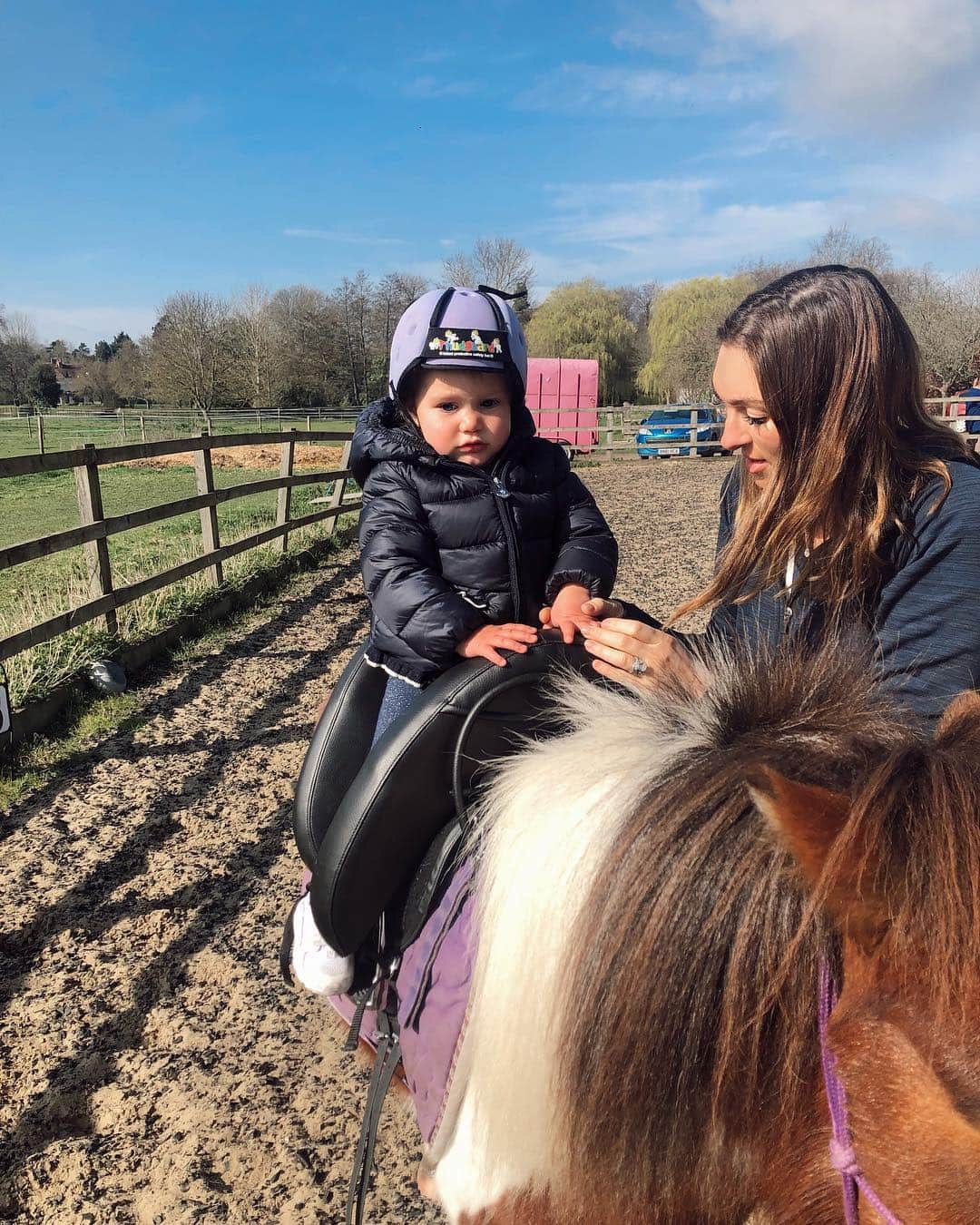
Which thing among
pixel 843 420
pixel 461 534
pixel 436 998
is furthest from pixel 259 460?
pixel 436 998

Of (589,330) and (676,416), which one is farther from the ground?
(589,330)

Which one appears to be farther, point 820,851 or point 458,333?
point 458,333

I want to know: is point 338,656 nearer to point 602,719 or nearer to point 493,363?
point 493,363

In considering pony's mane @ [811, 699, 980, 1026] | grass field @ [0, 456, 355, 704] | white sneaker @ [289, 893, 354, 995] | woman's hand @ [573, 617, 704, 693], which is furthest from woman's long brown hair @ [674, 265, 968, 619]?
grass field @ [0, 456, 355, 704]

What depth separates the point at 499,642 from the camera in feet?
4.57

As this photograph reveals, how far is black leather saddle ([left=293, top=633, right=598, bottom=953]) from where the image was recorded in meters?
1.31

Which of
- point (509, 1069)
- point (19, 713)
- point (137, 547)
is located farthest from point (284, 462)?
point (509, 1069)

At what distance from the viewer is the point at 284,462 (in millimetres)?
8547

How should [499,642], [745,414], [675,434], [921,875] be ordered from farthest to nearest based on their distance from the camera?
[675,434]
[745,414]
[499,642]
[921,875]

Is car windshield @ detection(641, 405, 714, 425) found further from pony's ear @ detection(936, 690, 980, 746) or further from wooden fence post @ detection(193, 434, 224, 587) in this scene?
pony's ear @ detection(936, 690, 980, 746)

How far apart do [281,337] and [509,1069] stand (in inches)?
1870

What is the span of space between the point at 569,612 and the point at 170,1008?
1.97 m

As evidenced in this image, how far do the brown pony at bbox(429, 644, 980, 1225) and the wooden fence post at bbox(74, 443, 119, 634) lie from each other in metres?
4.90

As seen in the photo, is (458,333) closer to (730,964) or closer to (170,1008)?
(730,964)
